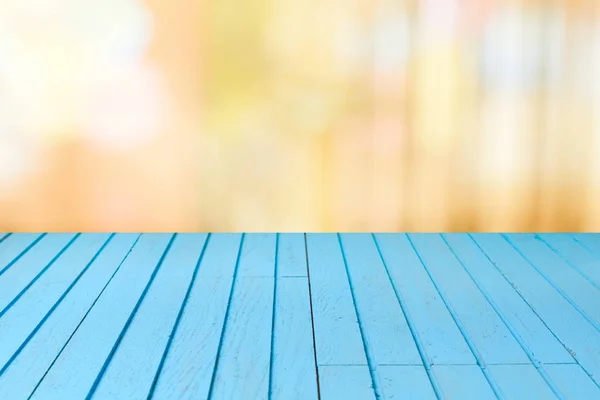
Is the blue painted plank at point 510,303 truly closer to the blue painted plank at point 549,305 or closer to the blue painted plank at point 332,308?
the blue painted plank at point 549,305

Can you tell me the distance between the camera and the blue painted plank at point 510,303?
2.33m

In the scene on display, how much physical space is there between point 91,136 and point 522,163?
5.28ft

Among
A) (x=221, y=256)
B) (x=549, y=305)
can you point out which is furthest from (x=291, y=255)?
(x=549, y=305)

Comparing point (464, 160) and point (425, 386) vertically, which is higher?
point (464, 160)

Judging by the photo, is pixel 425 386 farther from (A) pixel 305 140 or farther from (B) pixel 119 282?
(A) pixel 305 140

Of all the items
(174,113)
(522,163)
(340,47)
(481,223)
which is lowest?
(481,223)

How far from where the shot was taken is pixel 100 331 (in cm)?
247

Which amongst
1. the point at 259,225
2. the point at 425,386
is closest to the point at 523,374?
the point at 425,386

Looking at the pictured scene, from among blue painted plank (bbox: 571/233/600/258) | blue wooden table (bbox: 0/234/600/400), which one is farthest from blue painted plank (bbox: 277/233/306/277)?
blue painted plank (bbox: 571/233/600/258)

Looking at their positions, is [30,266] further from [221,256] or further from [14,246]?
[221,256]

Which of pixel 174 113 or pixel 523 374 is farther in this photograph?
pixel 174 113

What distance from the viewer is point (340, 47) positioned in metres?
3.38

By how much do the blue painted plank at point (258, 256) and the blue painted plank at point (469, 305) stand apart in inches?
20.3

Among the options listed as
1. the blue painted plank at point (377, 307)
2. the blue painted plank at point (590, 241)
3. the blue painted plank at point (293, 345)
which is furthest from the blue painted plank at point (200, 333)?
the blue painted plank at point (590, 241)
